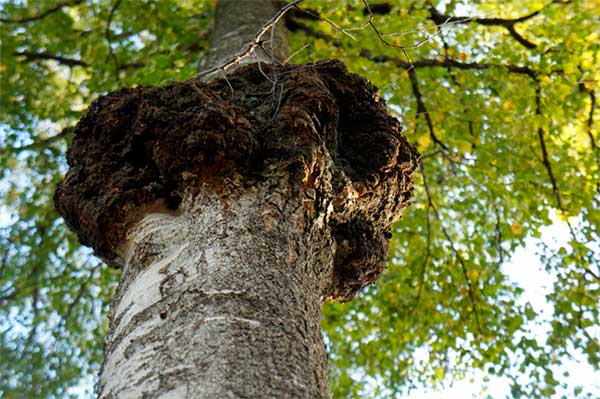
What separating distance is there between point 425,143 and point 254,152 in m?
4.09

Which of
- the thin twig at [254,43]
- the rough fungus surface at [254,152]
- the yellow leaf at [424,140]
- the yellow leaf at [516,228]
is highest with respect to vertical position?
the yellow leaf at [424,140]

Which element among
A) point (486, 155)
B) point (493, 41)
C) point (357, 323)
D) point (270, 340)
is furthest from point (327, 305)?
point (270, 340)

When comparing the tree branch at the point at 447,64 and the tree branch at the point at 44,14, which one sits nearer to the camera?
the tree branch at the point at 44,14

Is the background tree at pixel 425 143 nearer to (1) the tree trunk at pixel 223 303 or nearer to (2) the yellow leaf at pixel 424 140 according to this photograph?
(2) the yellow leaf at pixel 424 140

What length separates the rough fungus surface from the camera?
1893 mm

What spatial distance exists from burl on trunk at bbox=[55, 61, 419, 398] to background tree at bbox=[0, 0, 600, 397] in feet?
10.4

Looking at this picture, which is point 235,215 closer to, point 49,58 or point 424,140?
point 424,140

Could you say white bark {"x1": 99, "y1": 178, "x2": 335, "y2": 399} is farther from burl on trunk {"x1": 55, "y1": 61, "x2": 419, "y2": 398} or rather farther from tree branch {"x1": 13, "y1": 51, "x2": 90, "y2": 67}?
tree branch {"x1": 13, "y1": 51, "x2": 90, "y2": 67}

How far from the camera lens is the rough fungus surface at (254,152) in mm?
1893

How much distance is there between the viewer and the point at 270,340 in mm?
1398

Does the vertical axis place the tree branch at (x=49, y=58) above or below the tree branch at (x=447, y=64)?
above

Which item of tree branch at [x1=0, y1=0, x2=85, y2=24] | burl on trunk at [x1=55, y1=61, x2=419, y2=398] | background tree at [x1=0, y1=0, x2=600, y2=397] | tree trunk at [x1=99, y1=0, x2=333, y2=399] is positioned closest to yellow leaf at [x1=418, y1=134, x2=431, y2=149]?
background tree at [x1=0, y1=0, x2=600, y2=397]

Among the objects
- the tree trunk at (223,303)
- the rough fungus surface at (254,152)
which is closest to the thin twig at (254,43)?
the rough fungus surface at (254,152)

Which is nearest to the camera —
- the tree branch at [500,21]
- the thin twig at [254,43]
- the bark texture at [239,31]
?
the thin twig at [254,43]
